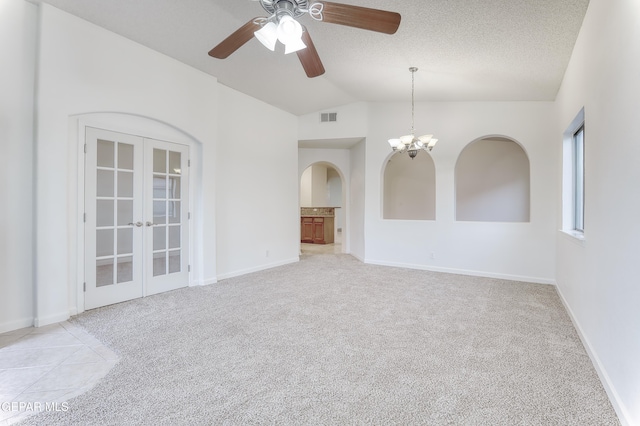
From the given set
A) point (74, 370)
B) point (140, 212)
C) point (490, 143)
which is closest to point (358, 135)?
point (490, 143)

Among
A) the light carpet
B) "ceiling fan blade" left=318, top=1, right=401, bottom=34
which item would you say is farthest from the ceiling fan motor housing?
the light carpet

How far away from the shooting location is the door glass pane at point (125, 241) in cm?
372

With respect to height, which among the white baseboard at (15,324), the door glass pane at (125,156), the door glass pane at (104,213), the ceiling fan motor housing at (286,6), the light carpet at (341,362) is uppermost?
the ceiling fan motor housing at (286,6)

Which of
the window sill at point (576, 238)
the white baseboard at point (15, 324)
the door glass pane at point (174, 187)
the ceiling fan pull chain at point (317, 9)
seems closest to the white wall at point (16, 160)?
the white baseboard at point (15, 324)

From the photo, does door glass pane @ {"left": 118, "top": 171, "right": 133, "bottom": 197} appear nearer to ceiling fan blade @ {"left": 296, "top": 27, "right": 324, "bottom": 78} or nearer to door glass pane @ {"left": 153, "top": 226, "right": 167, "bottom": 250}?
door glass pane @ {"left": 153, "top": 226, "right": 167, "bottom": 250}

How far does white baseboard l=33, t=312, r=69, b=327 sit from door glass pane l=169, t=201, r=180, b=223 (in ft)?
5.14

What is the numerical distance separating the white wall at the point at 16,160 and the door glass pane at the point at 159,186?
4.06 feet

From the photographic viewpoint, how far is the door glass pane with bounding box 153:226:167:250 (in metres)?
4.09

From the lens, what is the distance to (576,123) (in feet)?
11.1

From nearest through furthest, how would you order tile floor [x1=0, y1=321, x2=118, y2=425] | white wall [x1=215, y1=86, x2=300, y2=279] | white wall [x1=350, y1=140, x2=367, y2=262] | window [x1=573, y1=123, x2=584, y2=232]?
tile floor [x1=0, y1=321, x2=118, y2=425], window [x1=573, y1=123, x2=584, y2=232], white wall [x1=215, y1=86, x2=300, y2=279], white wall [x1=350, y1=140, x2=367, y2=262]

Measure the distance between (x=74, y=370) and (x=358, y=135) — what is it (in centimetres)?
547

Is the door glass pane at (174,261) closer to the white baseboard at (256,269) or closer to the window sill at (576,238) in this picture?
the white baseboard at (256,269)

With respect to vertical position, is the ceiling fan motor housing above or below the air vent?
below

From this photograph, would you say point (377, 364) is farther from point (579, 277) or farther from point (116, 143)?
point (116, 143)
